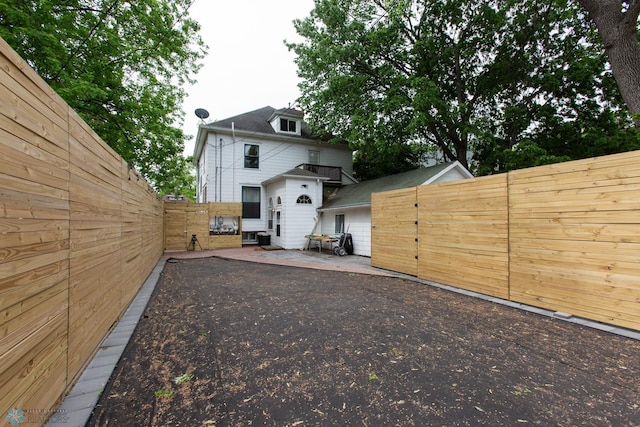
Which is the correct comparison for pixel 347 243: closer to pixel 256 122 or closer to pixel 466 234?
pixel 466 234

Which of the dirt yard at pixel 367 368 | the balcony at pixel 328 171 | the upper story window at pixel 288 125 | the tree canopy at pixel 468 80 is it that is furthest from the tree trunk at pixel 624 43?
the upper story window at pixel 288 125

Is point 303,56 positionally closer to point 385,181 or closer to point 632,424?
point 385,181

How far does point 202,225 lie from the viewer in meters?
13.9

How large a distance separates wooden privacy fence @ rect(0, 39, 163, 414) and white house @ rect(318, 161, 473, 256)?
9.65 metres

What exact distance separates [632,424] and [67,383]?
14.7 feet

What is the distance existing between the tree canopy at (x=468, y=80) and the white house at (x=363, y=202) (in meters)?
2.16

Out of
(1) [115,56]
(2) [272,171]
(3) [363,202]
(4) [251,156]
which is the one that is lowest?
(3) [363,202]

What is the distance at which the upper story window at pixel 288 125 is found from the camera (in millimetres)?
17359

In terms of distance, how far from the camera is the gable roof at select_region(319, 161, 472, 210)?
11.8m

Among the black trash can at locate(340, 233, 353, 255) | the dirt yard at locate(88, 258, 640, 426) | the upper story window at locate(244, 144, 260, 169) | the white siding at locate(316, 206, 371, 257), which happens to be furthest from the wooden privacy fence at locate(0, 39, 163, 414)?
the upper story window at locate(244, 144, 260, 169)

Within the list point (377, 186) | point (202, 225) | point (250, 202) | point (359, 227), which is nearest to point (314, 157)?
point (250, 202)

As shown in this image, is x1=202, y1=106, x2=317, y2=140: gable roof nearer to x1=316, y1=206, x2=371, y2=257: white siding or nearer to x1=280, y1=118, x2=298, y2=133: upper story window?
x1=280, y1=118, x2=298, y2=133: upper story window

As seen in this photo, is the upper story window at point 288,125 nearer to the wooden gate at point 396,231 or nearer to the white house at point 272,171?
the white house at point 272,171

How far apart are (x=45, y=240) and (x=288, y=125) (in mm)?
16831
